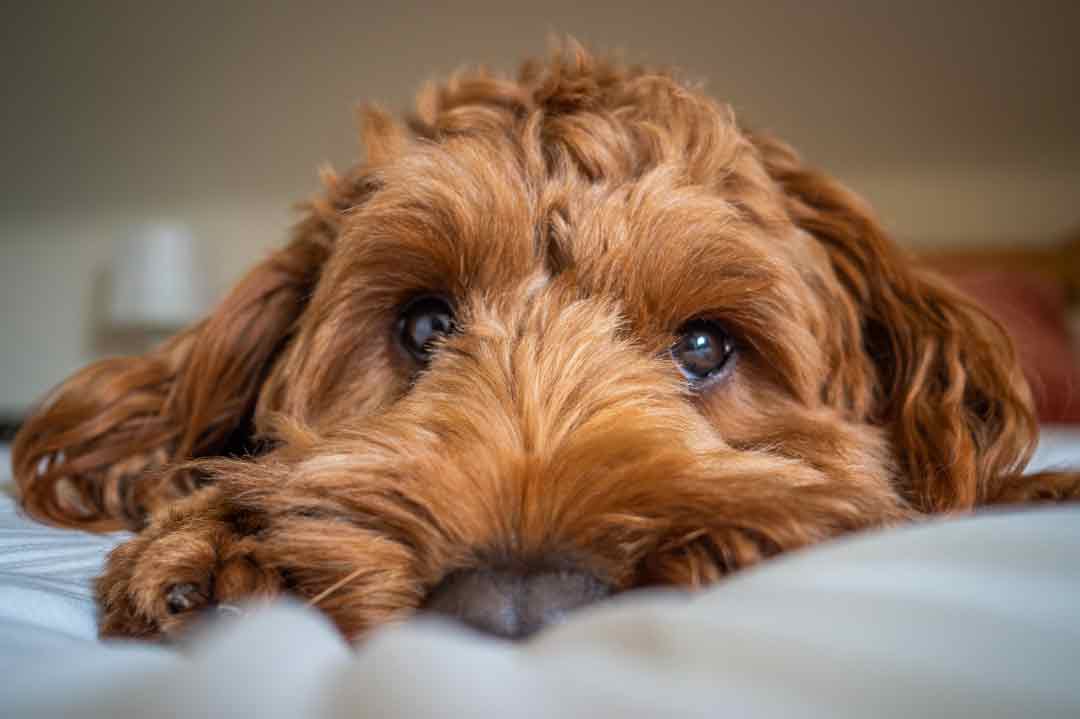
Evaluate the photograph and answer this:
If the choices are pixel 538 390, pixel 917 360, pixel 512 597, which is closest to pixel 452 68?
pixel 917 360

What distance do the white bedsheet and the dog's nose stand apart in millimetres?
113

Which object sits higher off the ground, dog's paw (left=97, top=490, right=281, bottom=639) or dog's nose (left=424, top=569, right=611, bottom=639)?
dog's nose (left=424, top=569, right=611, bottom=639)

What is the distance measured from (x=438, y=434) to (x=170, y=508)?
0.40m

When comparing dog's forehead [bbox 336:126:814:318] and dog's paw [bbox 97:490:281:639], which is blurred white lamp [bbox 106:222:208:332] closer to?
dog's forehead [bbox 336:126:814:318]

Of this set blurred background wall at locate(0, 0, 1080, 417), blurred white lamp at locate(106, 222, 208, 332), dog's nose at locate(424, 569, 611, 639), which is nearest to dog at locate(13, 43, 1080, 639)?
dog's nose at locate(424, 569, 611, 639)

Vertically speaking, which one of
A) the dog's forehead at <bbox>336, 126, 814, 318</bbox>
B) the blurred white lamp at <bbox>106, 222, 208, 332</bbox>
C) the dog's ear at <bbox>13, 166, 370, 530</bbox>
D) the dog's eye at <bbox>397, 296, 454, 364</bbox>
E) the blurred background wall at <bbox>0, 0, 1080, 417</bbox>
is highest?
the blurred background wall at <bbox>0, 0, 1080, 417</bbox>

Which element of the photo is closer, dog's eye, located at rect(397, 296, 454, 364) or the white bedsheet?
the white bedsheet

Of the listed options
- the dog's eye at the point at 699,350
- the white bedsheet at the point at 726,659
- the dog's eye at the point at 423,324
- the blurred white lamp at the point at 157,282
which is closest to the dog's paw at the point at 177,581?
the white bedsheet at the point at 726,659

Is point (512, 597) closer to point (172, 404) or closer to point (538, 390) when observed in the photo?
point (538, 390)

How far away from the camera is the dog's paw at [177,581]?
84cm

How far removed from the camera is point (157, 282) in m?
5.62

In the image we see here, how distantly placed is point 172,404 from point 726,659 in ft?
4.54

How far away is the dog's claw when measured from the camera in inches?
33.7

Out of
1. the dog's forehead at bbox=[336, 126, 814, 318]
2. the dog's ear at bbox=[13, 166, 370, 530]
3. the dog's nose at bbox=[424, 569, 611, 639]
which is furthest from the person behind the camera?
the dog's ear at bbox=[13, 166, 370, 530]
